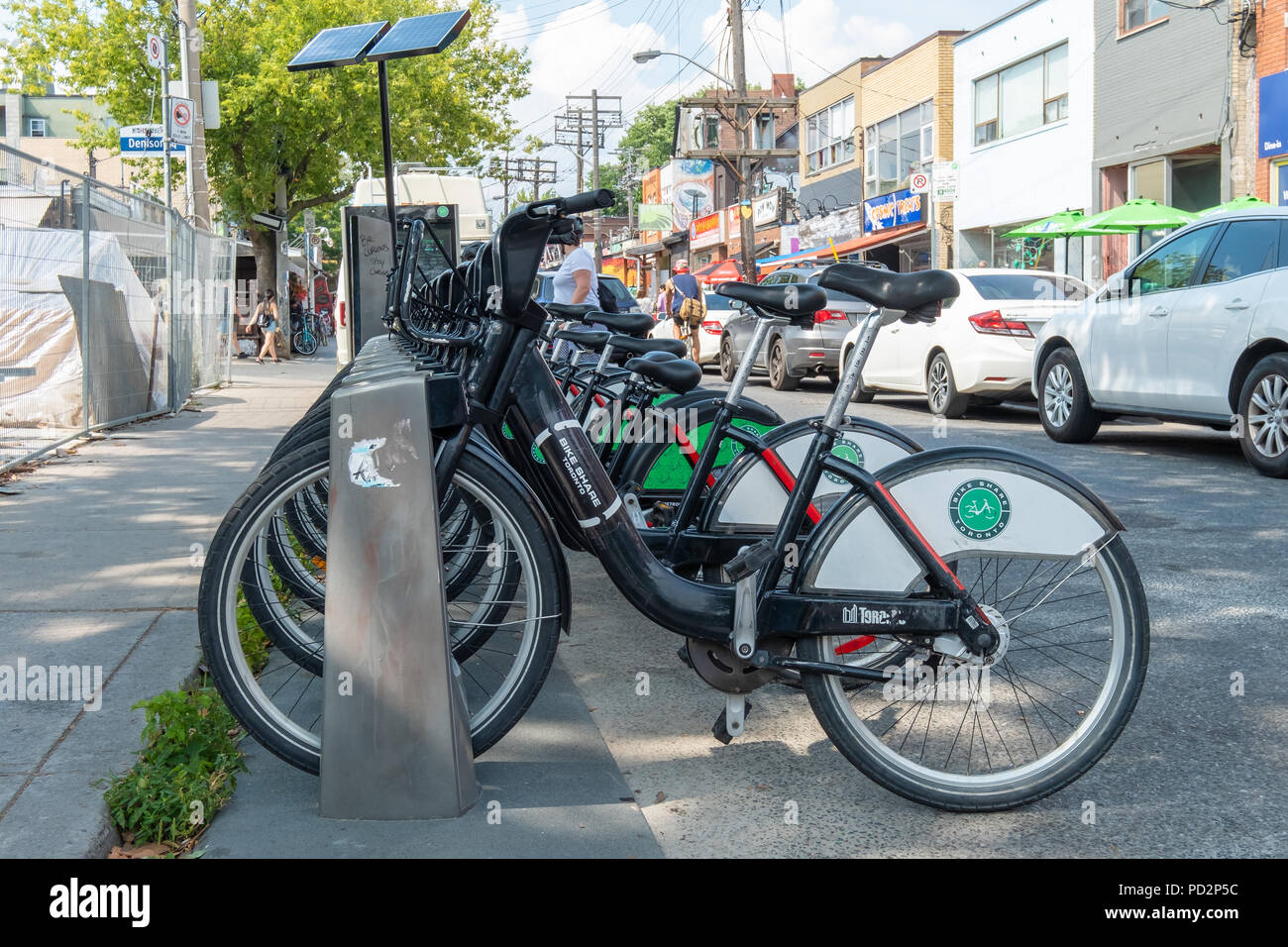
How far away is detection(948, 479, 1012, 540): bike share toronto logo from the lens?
3.41 meters

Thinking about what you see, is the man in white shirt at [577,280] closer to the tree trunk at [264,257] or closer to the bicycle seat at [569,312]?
the bicycle seat at [569,312]

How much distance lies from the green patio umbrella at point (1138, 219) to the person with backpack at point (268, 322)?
17.8 metres

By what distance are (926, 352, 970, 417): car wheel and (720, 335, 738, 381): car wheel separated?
6.33 metres

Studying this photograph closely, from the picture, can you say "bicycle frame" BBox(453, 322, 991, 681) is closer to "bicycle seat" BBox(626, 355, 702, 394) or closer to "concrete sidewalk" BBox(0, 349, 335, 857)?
"bicycle seat" BBox(626, 355, 702, 394)

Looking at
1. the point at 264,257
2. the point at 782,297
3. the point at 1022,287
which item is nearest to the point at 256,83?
the point at 264,257

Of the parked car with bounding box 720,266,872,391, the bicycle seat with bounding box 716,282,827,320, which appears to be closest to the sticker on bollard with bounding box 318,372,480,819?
the bicycle seat with bounding box 716,282,827,320

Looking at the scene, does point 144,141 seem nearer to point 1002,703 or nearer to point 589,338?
point 589,338

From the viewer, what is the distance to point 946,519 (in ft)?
11.3

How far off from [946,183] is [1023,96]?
103 inches

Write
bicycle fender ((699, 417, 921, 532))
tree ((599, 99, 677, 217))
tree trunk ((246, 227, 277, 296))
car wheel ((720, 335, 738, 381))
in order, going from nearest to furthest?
bicycle fender ((699, 417, 921, 532)) → car wheel ((720, 335, 738, 381)) → tree trunk ((246, 227, 277, 296)) → tree ((599, 99, 677, 217))

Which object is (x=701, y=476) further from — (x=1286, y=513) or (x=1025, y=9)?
(x=1025, y=9)

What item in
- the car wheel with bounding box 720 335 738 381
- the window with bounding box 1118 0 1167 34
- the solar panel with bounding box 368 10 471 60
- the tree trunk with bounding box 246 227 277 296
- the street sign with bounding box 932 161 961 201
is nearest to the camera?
the solar panel with bounding box 368 10 471 60

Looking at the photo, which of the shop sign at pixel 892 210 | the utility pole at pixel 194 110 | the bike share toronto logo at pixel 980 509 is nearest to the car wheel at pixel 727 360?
the utility pole at pixel 194 110

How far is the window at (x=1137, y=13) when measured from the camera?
2265 cm
